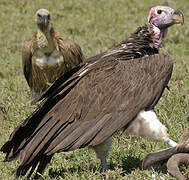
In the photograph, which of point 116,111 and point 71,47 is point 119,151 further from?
point 71,47

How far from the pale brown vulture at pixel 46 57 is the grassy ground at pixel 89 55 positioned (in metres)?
0.25

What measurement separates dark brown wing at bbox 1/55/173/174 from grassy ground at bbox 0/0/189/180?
1.07 feet

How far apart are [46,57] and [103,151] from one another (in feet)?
9.03

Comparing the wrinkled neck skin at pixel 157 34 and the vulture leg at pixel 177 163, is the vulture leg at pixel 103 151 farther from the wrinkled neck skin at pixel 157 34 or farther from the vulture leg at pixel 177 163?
the wrinkled neck skin at pixel 157 34

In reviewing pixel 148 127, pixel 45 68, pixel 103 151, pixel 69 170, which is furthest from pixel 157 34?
pixel 45 68

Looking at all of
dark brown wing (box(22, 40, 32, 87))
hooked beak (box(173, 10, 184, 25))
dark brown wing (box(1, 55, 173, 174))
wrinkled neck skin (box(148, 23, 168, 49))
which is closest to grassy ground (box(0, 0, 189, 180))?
dark brown wing (box(22, 40, 32, 87))

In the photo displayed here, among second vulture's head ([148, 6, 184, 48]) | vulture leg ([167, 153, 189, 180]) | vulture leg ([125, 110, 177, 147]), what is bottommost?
vulture leg ([167, 153, 189, 180])

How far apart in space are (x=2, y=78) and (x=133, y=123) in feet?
12.9

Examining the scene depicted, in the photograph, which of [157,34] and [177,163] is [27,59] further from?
[177,163]

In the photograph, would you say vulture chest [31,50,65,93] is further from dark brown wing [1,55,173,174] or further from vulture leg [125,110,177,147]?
vulture leg [125,110,177,147]

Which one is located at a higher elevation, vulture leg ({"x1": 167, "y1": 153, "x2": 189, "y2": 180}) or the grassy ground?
vulture leg ({"x1": 167, "y1": 153, "x2": 189, "y2": 180})

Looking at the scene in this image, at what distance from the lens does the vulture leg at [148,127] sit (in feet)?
16.2

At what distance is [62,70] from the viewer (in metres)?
7.59

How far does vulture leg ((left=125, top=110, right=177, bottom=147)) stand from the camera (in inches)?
194
